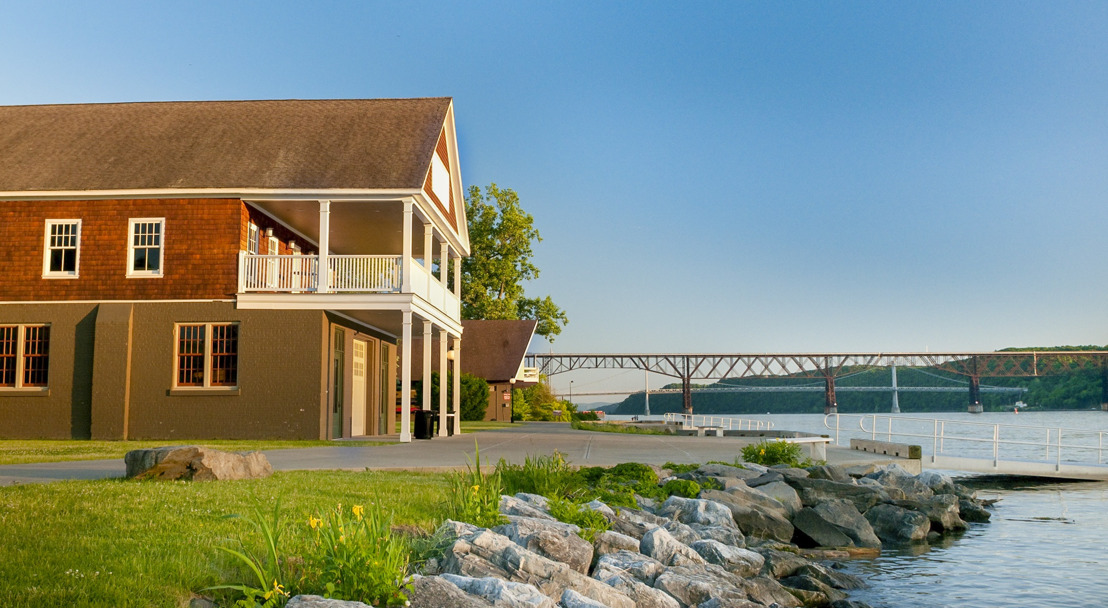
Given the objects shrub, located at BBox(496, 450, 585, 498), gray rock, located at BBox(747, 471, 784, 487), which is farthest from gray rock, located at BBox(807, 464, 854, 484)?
shrub, located at BBox(496, 450, 585, 498)

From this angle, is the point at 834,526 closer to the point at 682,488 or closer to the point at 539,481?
the point at 682,488

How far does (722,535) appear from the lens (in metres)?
11.1

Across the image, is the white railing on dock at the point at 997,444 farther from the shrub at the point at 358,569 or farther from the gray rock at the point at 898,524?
the shrub at the point at 358,569

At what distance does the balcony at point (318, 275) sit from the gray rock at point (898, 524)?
12324 mm

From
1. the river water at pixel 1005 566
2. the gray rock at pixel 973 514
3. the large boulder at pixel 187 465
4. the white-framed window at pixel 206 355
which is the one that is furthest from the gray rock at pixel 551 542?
the white-framed window at pixel 206 355

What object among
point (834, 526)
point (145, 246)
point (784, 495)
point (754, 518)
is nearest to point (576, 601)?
point (754, 518)

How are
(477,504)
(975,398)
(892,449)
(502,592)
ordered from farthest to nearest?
1. (975,398)
2. (892,449)
3. (477,504)
4. (502,592)

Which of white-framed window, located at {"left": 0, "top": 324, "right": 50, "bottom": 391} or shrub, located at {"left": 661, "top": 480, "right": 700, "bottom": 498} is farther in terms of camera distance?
white-framed window, located at {"left": 0, "top": 324, "right": 50, "bottom": 391}

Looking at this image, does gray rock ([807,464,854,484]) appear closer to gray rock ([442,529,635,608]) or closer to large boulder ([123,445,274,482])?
large boulder ([123,445,274,482])

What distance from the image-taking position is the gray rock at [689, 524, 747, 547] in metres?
11.0

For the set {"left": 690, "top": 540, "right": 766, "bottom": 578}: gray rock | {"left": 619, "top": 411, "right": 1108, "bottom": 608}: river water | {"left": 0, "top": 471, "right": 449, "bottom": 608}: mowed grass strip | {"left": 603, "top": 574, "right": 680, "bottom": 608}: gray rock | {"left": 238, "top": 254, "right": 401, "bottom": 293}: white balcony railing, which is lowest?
{"left": 619, "top": 411, "right": 1108, "bottom": 608}: river water

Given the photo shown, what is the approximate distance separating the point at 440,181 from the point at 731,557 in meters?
19.2

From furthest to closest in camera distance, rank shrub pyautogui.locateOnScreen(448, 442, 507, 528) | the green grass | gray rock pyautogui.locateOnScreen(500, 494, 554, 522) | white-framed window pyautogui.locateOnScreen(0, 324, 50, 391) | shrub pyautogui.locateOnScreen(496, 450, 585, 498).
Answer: white-framed window pyautogui.locateOnScreen(0, 324, 50, 391), the green grass, shrub pyautogui.locateOnScreen(496, 450, 585, 498), gray rock pyautogui.locateOnScreen(500, 494, 554, 522), shrub pyautogui.locateOnScreen(448, 442, 507, 528)

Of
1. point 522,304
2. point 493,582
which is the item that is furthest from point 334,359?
point 522,304
